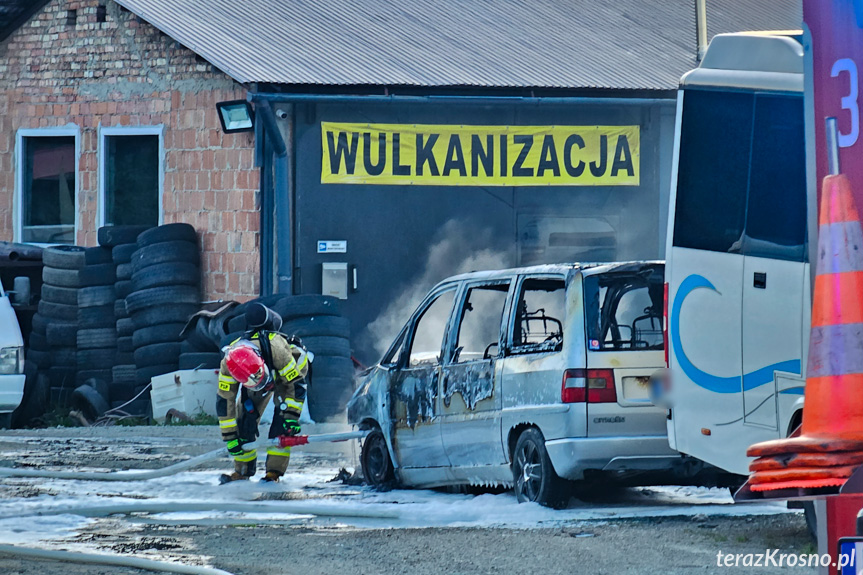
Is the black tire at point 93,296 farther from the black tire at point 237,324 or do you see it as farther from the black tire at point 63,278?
the black tire at point 237,324

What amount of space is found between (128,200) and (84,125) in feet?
4.24

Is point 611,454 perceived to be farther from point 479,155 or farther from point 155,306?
point 479,155

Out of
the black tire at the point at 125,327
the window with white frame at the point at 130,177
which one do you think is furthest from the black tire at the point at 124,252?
the window with white frame at the point at 130,177

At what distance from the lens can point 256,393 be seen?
40.5 feet

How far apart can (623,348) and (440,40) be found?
1395 centimetres

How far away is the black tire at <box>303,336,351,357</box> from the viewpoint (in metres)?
18.0

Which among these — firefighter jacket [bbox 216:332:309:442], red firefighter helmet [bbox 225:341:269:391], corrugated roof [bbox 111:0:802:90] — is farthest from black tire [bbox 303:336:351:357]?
red firefighter helmet [bbox 225:341:269:391]

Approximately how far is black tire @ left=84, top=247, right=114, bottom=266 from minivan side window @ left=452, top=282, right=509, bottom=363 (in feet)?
16.3

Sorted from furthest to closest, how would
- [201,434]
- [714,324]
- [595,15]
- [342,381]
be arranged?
[595,15] < [342,381] < [201,434] < [714,324]

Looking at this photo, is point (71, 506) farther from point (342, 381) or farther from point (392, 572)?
point (342, 381)

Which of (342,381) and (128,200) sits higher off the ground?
(128,200)

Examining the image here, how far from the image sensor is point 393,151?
2123 centimetres

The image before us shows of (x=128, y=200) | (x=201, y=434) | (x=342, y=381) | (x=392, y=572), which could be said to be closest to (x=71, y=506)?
(x=392, y=572)

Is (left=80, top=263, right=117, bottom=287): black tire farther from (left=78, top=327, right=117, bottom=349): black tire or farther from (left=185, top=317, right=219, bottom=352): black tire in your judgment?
(left=185, top=317, right=219, bottom=352): black tire
